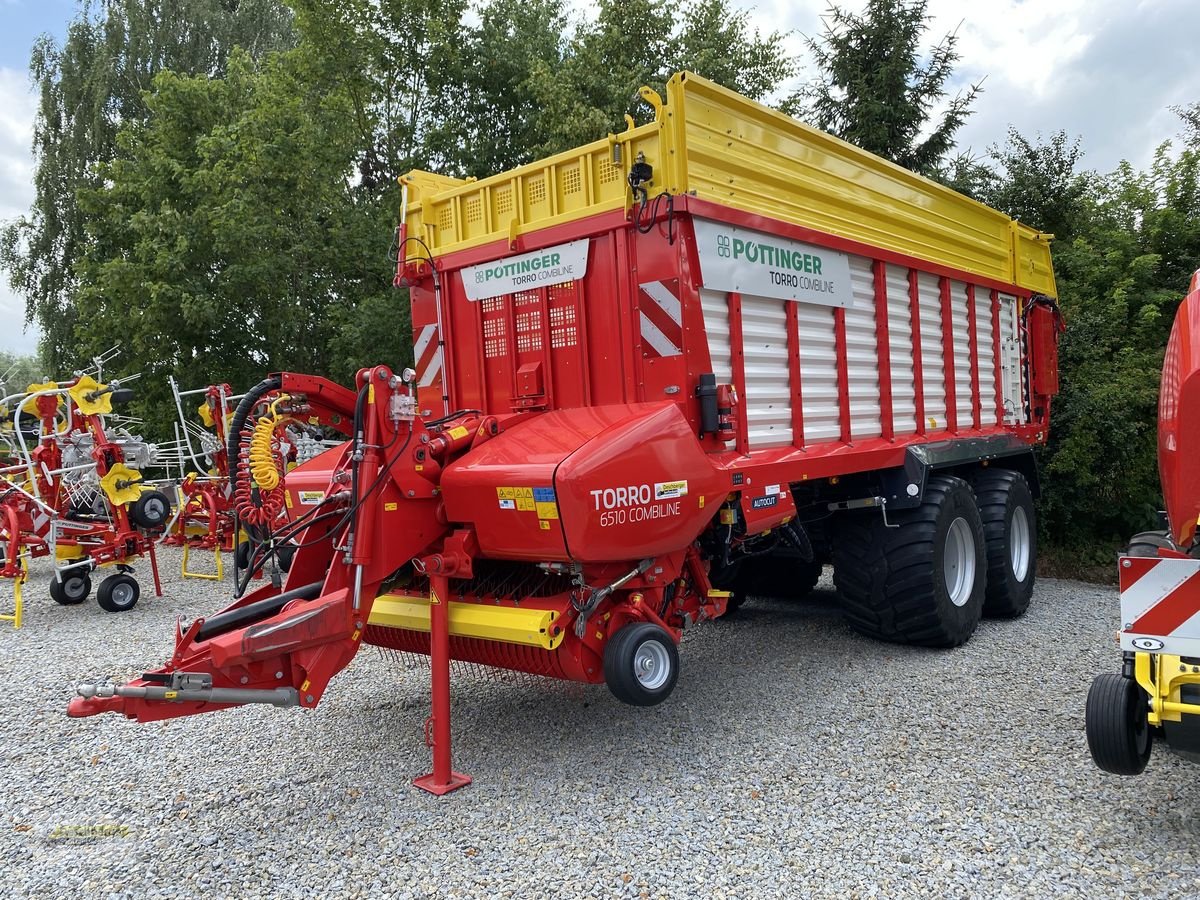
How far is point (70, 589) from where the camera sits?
881 cm

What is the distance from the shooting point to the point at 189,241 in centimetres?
1299

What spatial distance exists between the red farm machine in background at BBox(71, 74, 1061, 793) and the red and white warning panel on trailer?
1.67m

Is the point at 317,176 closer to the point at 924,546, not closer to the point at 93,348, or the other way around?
the point at 93,348

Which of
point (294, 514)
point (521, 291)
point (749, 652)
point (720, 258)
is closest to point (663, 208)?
point (720, 258)

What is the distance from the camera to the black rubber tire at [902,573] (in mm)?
5477

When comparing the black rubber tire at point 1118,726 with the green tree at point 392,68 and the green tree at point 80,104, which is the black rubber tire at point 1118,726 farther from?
the green tree at point 80,104

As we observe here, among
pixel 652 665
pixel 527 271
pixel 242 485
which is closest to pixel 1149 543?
pixel 652 665

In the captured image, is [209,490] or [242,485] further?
[209,490]

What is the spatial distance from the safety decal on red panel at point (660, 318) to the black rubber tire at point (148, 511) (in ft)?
21.6

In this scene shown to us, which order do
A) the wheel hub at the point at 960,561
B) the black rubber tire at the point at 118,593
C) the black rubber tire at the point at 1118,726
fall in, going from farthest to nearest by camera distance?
the black rubber tire at the point at 118,593 → the wheel hub at the point at 960,561 → the black rubber tire at the point at 1118,726

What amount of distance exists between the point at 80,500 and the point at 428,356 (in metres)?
5.68

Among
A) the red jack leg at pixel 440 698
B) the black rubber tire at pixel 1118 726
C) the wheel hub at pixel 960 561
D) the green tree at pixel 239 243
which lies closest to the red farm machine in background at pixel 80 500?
the green tree at pixel 239 243

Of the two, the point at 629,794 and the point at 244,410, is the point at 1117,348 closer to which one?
the point at 629,794

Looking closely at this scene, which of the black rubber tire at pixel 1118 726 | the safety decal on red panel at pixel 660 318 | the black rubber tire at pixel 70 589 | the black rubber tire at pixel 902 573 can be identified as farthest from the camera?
the black rubber tire at pixel 70 589
